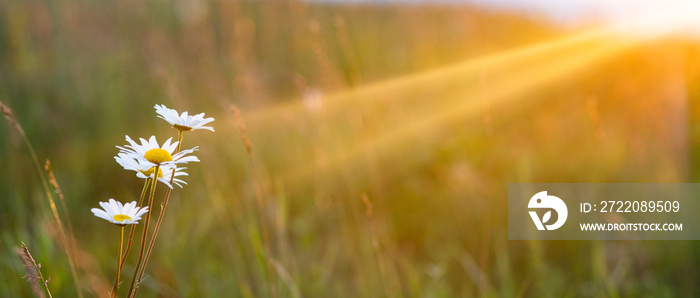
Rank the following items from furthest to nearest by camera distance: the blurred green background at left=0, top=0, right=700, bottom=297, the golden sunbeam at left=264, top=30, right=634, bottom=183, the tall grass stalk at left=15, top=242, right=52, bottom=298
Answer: the golden sunbeam at left=264, top=30, right=634, bottom=183 < the blurred green background at left=0, top=0, right=700, bottom=297 < the tall grass stalk at left=15, top=242, right=52, bottom=298

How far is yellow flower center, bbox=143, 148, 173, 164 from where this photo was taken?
478mm

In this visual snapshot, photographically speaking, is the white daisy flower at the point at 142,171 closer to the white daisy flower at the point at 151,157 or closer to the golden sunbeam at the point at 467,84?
the white daisy flower at the point at 151,157

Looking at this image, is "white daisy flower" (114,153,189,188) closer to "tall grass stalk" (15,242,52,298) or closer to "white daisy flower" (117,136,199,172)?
"white daisy flower" (117,136,199,172)

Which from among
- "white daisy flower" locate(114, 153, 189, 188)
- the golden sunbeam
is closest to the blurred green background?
the golden sunbeam

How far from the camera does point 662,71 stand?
100 inches

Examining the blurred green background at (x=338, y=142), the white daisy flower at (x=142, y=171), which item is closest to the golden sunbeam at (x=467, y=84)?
the blurred green background at (x=338, y=142)

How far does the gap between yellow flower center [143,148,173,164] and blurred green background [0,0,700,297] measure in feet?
1.76

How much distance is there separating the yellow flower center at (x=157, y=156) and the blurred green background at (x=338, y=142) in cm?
54

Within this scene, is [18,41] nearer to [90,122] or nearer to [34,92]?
[34,92]

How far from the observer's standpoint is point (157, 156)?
0.48 meters

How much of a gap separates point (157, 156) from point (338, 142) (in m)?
1.63

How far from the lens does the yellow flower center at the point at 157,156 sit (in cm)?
48

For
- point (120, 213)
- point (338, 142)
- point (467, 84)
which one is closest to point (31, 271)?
point (120, 213)

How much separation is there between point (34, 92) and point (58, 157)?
427 millimetres
